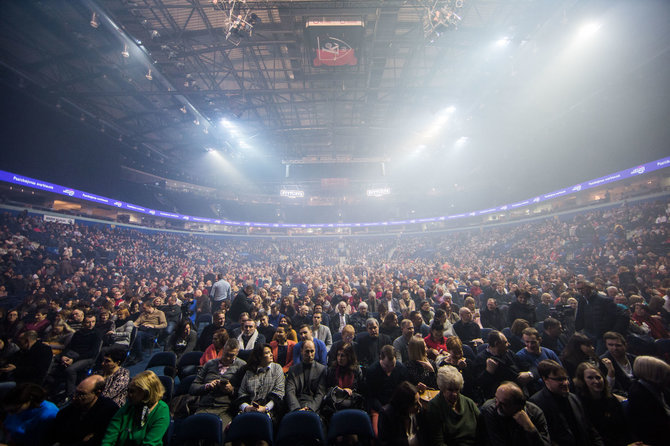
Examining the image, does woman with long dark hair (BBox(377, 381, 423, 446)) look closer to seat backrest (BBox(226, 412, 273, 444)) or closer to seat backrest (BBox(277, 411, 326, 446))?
seat backrest (BBox(277, 411, 326, 446))

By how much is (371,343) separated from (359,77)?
10085 millimetres

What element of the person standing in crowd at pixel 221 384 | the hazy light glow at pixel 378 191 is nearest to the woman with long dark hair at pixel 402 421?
the person standing in crowd at pixel 221 384

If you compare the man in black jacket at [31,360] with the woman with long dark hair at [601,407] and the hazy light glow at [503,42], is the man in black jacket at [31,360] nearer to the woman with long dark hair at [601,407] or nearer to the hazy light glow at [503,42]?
the woman with long dark hair at [601,407]

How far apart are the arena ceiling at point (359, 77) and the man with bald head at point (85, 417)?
932 centimetres

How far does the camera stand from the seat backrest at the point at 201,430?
8.23ft

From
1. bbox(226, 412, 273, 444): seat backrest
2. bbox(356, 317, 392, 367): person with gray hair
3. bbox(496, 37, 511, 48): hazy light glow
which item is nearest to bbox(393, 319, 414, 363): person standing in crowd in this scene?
bbox(356, 317, 392, 367): person with gray hair

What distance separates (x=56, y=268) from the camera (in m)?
11.6

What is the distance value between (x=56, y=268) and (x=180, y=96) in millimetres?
10648

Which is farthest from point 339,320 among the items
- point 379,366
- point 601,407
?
point 601,407

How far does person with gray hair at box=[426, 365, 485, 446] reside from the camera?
2.28 metres

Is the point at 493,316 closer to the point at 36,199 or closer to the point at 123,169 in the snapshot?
the point at 36,199

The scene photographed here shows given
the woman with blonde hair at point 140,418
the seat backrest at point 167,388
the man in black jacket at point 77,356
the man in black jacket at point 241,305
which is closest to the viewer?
the woman with blonde hair at point 140,418

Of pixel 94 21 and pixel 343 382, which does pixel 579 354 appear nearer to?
pixel 343 382

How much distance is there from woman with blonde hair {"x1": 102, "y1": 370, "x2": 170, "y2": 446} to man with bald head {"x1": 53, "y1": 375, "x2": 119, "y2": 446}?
0.97ft
